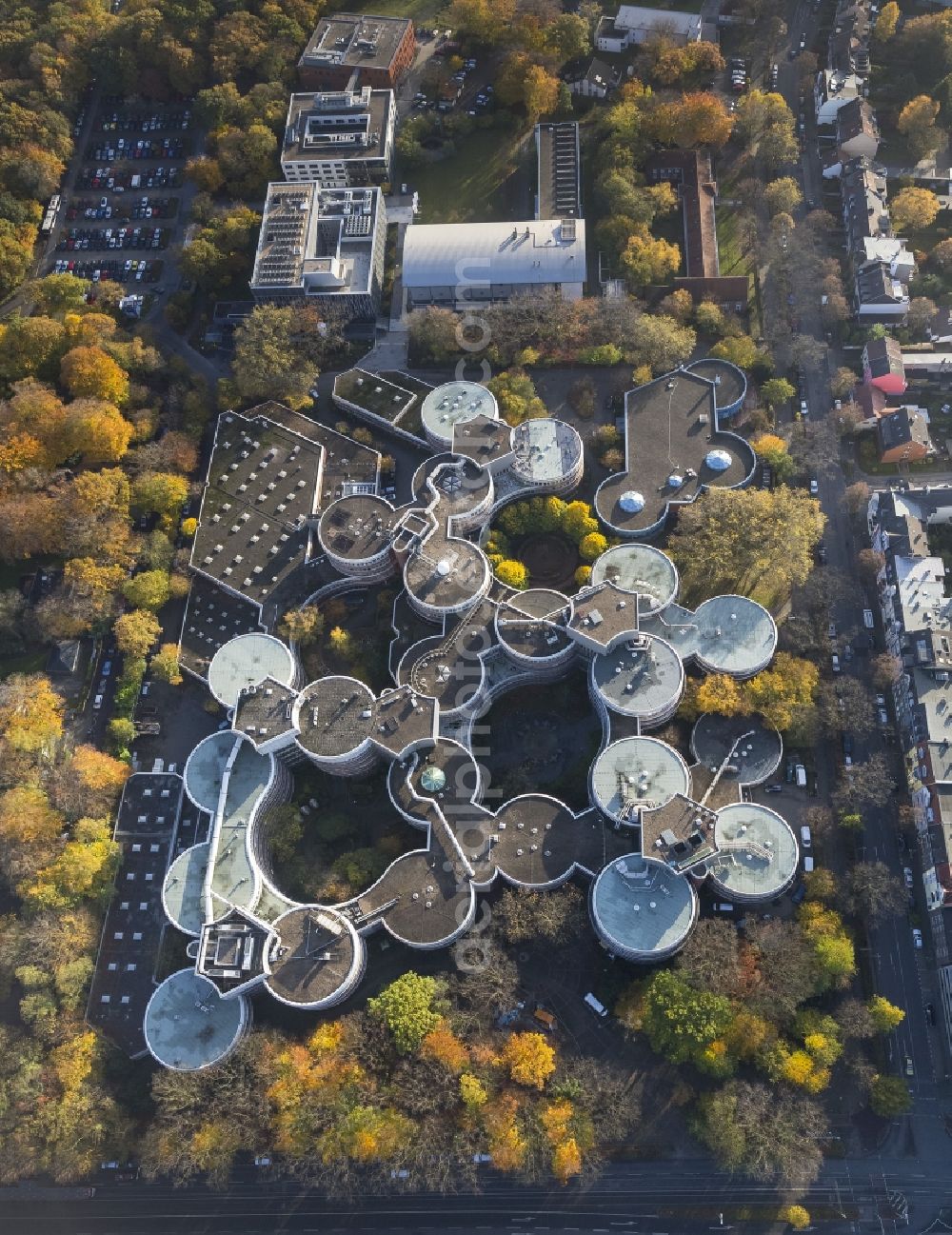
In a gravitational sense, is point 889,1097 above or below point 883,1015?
below

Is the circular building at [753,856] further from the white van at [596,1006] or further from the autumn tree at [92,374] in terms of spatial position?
the autumn tree at [92,374]

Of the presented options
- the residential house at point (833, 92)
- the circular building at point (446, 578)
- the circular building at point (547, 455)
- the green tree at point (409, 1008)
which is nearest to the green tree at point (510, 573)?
the circular building at point (446, 578)

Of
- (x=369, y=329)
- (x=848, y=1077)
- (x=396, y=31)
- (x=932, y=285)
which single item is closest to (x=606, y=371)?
(x=369, y=329)

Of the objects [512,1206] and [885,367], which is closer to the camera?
[512,1206]

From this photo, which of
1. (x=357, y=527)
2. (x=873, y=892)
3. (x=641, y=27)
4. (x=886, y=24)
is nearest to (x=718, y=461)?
(x=357, y=527)

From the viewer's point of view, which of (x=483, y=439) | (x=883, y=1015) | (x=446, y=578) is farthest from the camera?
(x=483, y=439)

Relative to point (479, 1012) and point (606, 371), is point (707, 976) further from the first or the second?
point (606, 371)

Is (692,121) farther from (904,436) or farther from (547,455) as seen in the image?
(547,455)
